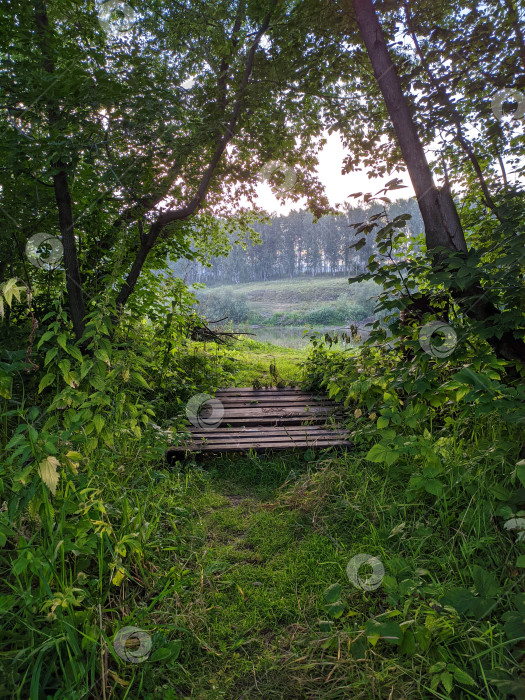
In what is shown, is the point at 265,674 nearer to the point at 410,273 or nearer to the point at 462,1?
the point at 410,273

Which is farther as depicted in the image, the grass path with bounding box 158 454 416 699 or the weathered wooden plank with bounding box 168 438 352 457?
the weathered wooden plank with bounding box 168 438 352 457

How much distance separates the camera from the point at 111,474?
2434 millimetres

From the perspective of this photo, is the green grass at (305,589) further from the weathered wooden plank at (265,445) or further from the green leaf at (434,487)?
the weathered wooden plank at (265,445)

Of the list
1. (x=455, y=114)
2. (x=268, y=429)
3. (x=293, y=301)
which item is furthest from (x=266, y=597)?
(x=293, y=301)

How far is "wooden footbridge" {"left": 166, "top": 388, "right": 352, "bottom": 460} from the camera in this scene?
12.2ft

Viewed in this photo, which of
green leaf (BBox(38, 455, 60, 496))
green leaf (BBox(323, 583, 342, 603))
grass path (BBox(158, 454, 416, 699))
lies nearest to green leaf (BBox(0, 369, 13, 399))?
green leaf (BBox(38, 455, 60, 496))

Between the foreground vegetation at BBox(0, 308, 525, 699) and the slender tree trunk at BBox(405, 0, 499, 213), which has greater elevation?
the slender tree trunk at BBox(405, 0, 499, 213)

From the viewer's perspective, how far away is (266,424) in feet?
15.2

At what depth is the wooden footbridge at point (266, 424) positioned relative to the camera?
12.2ft

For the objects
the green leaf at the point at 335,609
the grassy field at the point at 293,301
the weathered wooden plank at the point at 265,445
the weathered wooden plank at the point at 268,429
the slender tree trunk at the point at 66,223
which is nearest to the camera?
the green leaf at the point at 335,609

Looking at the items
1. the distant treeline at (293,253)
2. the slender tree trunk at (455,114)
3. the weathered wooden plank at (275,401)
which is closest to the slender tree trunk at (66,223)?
the weathered wooden plank at (275,401)

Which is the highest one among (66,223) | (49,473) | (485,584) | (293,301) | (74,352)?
(66,223)

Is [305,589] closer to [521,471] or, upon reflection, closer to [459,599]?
[459,599]

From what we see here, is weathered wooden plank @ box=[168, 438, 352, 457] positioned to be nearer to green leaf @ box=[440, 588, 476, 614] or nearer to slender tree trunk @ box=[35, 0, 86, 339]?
slender tree trunk @ box=[35, 0, 86, 339]
